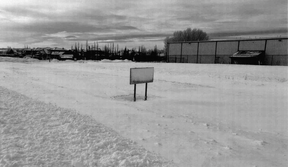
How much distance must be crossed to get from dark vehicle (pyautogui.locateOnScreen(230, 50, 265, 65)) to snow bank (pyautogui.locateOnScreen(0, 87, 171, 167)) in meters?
39.9

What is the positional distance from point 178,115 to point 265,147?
266 cm

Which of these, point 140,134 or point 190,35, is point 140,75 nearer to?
point 140,134

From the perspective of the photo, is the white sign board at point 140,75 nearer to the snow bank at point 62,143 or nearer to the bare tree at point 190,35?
the snow bank at point 62,143

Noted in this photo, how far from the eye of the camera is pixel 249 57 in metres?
39.0

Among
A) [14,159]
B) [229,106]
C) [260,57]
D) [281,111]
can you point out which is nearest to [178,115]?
[229,106]

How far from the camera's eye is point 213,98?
947 cm

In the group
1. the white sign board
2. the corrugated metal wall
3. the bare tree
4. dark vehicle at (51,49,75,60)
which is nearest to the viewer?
the white sign board

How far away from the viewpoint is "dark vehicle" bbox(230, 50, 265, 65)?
39.2 metres

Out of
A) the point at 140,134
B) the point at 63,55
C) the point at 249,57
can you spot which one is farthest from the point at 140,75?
the point at 63,55

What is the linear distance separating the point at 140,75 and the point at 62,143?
16.2 feet

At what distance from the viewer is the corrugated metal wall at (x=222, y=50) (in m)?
39.9

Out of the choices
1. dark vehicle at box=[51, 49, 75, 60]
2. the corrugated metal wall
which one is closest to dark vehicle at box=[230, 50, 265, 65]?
the corrugated metal wall

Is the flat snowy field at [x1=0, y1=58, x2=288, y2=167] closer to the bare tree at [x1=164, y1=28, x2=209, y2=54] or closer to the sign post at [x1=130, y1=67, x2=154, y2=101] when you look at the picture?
the sign post at [x1=130, y1=67, x2=154, y2=101]

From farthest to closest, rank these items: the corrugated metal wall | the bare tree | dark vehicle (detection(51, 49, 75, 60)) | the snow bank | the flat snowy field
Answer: the bare tree → dark vehicle (detection(51, 49, 75, 60)) → the corrugated metal wall → the flat snowy field → the snow bank
